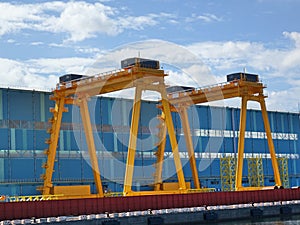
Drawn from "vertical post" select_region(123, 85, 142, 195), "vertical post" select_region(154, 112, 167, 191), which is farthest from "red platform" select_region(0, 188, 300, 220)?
"vertical post" select_region(154, 112, 167, 191)

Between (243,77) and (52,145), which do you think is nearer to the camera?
(52,145)

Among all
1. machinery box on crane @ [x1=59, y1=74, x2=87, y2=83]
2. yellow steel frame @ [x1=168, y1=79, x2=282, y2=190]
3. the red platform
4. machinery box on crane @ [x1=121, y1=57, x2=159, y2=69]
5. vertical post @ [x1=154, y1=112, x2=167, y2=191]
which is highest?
machinery box on crane @ [x1=121, y1=57, x2=159, y2=69]

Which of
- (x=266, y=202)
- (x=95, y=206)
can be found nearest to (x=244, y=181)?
(x=266, y=202)

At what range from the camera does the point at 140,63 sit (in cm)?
4566

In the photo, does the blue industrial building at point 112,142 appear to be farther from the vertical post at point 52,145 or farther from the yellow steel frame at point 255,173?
A: the vertical post at point 52,145

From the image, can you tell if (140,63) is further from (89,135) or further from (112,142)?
(112,142)

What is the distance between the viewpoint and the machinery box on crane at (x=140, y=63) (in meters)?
45.6

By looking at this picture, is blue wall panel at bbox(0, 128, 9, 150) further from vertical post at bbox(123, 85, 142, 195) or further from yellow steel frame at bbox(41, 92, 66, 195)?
vertical post at bbox(123, 85, 142, 195)

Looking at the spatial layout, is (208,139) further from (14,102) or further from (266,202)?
(14,102)

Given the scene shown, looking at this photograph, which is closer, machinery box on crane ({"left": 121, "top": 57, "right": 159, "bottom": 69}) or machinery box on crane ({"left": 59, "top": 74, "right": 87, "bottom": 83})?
machinery box on crane ({"left": 121, "top": 57, "right": 159, "bottom": 69})

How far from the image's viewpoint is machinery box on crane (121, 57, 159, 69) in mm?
45594

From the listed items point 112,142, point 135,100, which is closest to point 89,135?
point 135,100

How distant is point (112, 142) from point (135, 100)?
553 inches

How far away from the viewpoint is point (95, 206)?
39281mm
